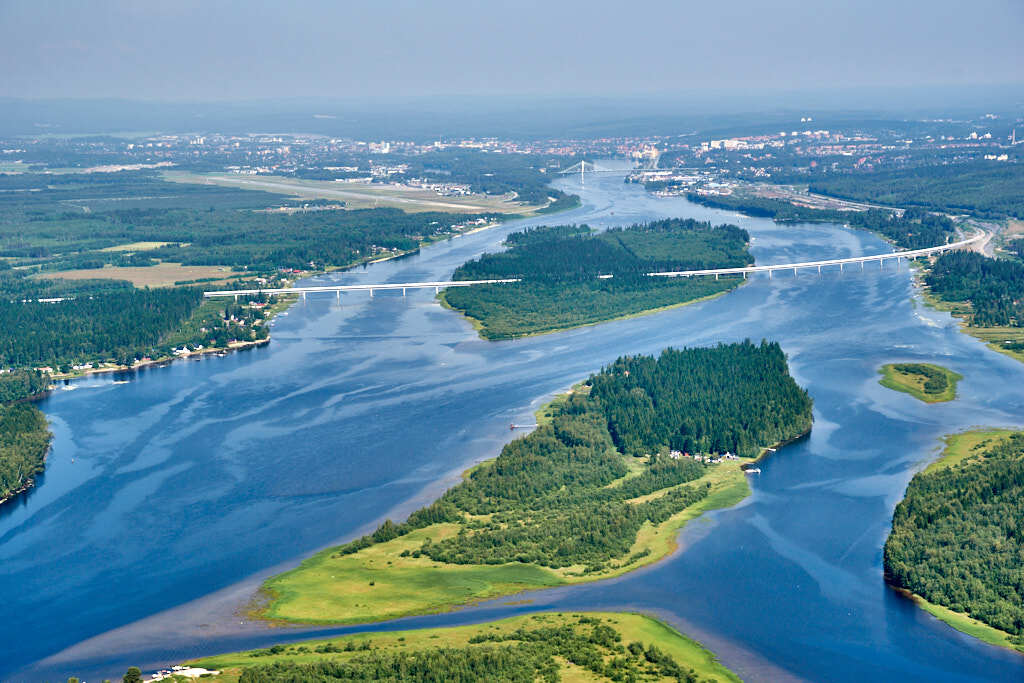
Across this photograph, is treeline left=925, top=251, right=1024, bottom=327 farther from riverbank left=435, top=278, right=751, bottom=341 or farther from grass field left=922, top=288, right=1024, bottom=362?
riverbank left=435, top=278, right=751, bottom=341

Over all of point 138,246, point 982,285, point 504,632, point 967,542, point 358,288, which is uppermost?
point 138,246

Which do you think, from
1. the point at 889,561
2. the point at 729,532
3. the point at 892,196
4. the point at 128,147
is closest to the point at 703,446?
the point at 729,532

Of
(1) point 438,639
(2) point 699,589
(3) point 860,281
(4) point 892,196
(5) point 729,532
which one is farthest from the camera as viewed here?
(4) point 892,196

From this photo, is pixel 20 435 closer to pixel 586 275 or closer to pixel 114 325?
pixel 114 325

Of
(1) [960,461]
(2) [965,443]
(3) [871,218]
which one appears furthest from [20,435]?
(3) [871,218]

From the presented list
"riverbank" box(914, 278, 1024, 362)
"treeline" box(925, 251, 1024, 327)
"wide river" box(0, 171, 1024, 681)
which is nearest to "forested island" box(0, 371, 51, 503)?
"wide river" box(0, 171, 1024, 681)

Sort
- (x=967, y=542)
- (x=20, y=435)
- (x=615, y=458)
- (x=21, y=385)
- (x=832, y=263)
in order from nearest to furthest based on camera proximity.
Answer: (x=967, y=542) < (x=615, y=458) < (x=20, y=435) < (x=21, y=385) < (x=832, y=263)

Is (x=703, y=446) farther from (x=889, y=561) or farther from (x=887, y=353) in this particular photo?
(x=887, y=353)
